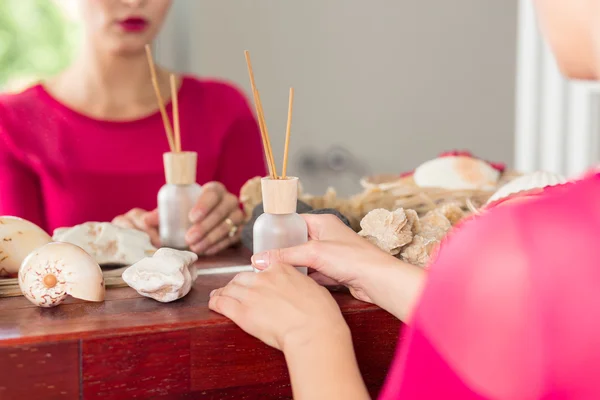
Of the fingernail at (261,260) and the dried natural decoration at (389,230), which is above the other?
the dried natural decoration at (389,230)

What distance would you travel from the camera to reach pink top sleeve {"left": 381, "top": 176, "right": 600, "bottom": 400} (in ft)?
1.27

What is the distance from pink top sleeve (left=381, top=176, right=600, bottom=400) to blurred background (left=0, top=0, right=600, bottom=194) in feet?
5.81

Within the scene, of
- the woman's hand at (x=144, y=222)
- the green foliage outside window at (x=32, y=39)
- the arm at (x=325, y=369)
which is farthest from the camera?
the green foliage outside window at (x=32, y=39)

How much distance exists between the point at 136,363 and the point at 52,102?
0.90m

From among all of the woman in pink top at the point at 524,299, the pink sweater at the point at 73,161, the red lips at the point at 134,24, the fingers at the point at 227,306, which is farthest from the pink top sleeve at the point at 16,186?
the woman in pink top at the point at 524,299

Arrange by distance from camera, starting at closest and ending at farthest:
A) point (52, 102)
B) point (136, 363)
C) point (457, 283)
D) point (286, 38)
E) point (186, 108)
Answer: point (457, 283) < point (136, 363) < point (52, 102) < point (186, 108) < point (286, 38)

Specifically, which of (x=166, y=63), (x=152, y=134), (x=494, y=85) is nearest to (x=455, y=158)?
(x=152, y=134)

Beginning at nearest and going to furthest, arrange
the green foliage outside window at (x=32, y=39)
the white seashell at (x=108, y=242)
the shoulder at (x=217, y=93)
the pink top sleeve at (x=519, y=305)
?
the pink top sleeve at (x=519, y=305)
the white seashell at (x=108, y=242)
the shoulder at (x=217, y=93)
the green foliage outside window at (x=32, y=39)

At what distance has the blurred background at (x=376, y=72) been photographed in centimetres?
207

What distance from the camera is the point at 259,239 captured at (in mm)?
687

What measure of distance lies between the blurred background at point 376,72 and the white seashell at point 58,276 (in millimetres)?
1493

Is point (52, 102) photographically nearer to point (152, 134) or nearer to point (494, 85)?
point (152, 134)

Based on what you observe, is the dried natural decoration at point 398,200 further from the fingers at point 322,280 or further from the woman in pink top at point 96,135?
the woman in pink top at point 96,135

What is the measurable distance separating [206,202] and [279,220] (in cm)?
24
